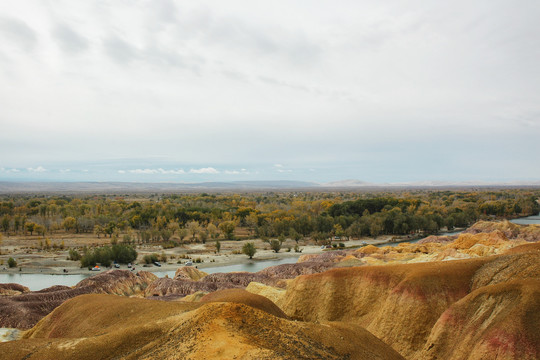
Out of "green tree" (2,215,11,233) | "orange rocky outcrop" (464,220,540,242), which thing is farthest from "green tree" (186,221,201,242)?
"orange rocky outcrop" (464,220,540,242)

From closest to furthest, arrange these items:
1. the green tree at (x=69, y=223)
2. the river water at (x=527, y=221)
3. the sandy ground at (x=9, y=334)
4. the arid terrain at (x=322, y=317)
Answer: the arid terrain at (x=322, y=317) → the sandy ground at (x=9, y=334) → the green tree at (x=69, y=223) → the river water at (x=527, y=221)

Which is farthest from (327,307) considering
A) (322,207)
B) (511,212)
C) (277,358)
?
(511,212)

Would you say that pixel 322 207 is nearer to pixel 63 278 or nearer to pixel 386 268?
pixel 63 278

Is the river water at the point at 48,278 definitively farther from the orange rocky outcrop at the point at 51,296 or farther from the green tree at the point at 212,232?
the green tree at the point at 212,232

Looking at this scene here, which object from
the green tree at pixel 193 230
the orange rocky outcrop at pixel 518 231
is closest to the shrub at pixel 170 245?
the green tree at pixel 193 230

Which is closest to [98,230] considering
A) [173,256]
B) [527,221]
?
[173,256]

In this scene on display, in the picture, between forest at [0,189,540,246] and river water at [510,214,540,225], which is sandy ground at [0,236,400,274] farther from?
river water at [510,214,540,225]
